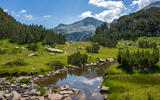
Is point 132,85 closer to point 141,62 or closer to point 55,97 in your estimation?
point 141,62

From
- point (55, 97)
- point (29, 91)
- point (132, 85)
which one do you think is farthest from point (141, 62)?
point (29, 91)

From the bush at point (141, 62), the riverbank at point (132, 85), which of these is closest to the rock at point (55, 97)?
the riverbank at point (132, 85)

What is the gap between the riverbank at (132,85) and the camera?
118 feet

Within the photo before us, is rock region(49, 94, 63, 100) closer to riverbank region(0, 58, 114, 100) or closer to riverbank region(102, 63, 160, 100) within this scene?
riverbank region(0, 58, 114, 100)

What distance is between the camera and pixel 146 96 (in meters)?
34.9

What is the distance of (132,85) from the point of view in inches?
1860

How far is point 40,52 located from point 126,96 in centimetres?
10354

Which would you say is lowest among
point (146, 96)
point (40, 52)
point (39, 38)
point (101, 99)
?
point (101, 99)

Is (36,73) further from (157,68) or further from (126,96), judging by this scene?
(157,68)

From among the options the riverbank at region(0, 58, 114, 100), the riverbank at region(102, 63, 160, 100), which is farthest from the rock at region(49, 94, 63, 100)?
the riverbank at region(102, 63, 160, 100)

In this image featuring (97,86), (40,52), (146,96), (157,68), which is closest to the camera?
(146,96)

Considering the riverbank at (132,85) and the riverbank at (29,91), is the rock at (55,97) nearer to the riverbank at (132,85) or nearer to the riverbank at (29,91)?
the riverbank at (29,91)

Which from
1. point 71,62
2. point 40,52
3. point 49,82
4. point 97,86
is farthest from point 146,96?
point 40,52

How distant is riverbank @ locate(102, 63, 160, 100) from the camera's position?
118 feet
